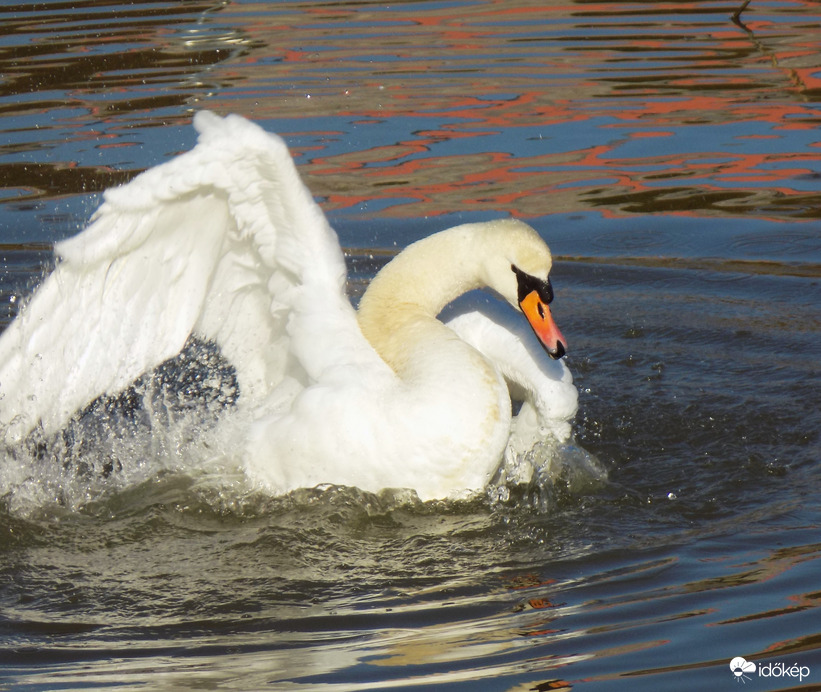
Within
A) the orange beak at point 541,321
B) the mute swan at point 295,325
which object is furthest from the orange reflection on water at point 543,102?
the orange beak at point 541,321

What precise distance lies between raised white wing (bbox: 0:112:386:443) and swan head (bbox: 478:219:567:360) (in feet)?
2.18

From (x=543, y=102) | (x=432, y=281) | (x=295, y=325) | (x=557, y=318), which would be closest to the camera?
(x=295, y=325)

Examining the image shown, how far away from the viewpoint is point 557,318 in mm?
7477

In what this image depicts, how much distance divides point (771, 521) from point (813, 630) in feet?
3.17

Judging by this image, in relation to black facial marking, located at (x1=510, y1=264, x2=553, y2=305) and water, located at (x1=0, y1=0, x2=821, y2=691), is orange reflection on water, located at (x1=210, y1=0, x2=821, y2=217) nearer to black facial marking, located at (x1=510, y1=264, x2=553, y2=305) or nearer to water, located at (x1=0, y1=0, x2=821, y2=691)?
water, located at (x1=0, y1=0, x2=821, y2=691)

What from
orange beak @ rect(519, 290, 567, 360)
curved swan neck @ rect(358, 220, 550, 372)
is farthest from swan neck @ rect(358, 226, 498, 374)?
orange beak @ rect(519, 290, 567, 360)

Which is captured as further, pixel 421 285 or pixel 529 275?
pixel 421 285

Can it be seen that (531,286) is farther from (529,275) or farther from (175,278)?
(175,278)

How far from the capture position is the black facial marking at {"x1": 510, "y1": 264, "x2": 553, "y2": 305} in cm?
527

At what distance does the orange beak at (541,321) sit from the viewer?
17.2 feet

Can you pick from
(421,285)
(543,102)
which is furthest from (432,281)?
(543,102)

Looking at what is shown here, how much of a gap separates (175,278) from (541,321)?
4.87 ft

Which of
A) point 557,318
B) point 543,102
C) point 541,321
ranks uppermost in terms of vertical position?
point 543,102

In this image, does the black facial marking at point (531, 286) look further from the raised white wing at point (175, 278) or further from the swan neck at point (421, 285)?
the raised white wing at point (175, 278)
